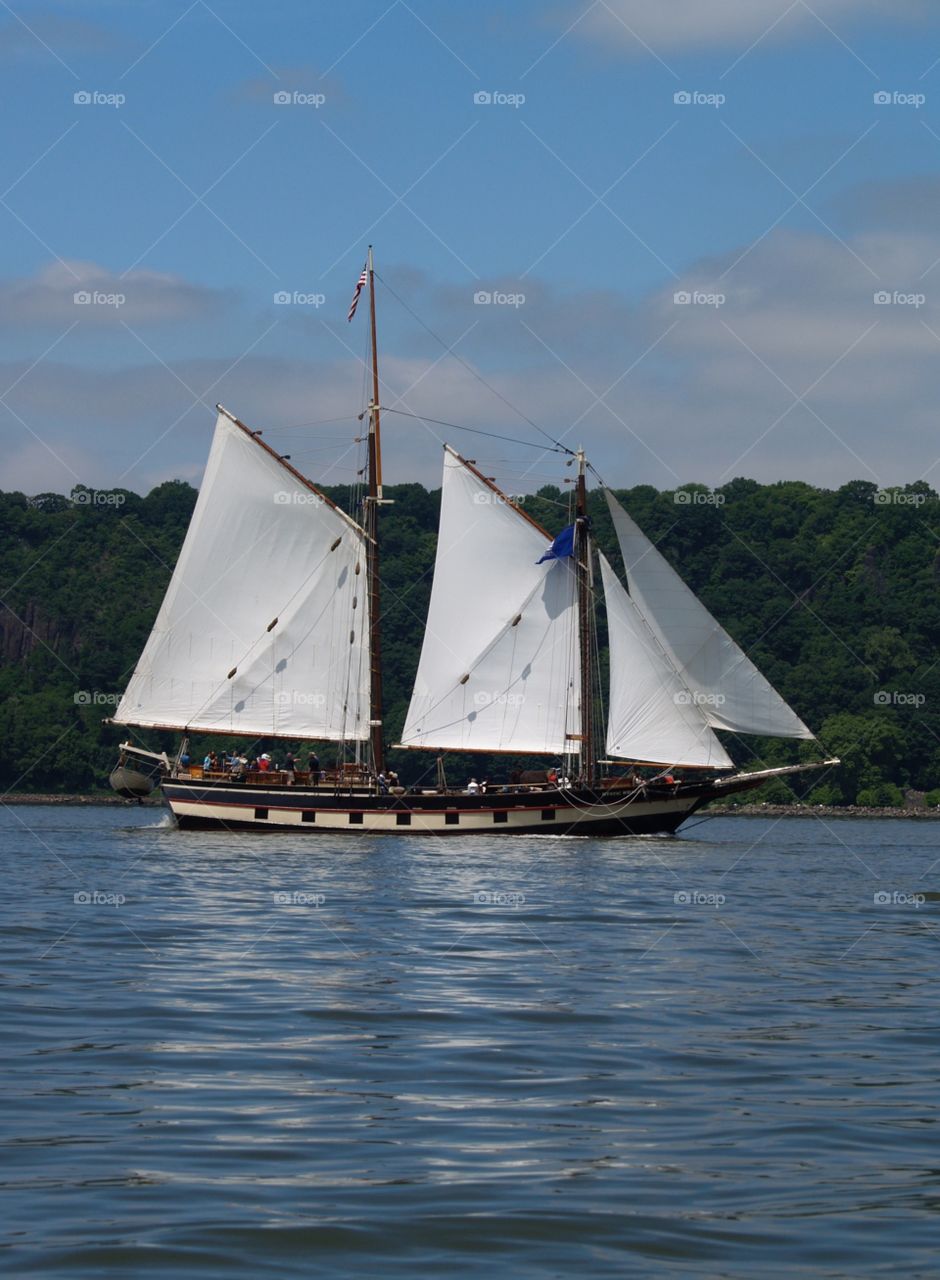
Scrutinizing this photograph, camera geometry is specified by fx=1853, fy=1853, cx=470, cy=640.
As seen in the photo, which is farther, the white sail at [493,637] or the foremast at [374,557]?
the foremast at [374,557]

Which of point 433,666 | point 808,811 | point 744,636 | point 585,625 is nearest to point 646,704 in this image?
point 585,625

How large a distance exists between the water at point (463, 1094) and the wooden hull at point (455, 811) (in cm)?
3774

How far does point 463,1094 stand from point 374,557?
6098 cm

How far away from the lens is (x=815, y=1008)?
21781mm

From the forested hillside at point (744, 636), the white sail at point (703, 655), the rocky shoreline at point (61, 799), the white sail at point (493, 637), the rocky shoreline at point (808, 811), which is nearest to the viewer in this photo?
the white sail at point (703, 655)

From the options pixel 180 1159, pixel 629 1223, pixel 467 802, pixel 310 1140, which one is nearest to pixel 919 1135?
pixel 629 1223

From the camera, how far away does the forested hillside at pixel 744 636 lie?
157m

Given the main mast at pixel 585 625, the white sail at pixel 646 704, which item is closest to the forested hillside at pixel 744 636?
the main mast at pixel 585 625

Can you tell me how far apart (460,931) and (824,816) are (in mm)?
113028

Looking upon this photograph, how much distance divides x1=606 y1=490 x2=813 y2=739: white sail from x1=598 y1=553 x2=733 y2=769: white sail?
0.75 metres

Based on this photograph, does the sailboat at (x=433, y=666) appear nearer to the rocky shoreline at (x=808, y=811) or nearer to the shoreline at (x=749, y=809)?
the shoreline at (x=749, y=809)

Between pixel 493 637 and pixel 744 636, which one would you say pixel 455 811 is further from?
pixel 744 636

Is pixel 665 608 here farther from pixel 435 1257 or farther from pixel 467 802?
pixel 435 1257

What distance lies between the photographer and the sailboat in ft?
229
